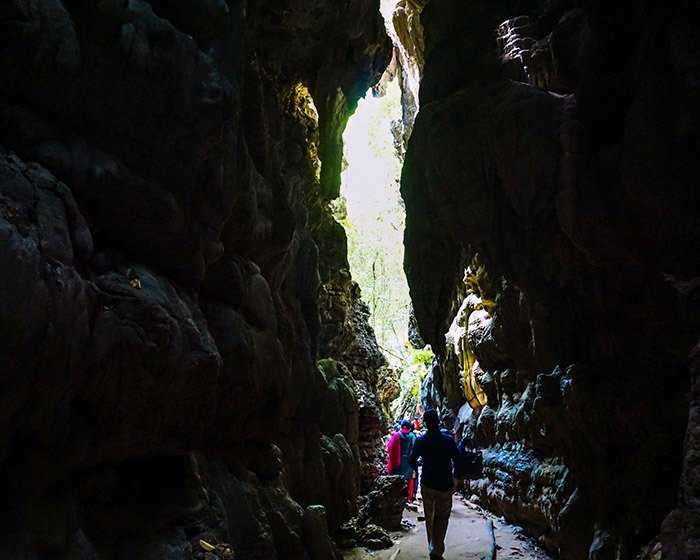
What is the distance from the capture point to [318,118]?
15578 millimetres

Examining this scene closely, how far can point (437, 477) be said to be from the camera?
7906 millimetres

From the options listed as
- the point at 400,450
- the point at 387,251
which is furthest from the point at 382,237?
the point at 400,450

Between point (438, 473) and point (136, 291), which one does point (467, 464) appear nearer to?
point (438, 473)

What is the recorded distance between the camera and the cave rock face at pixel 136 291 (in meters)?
3.73

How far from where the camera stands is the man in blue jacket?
7875 millimetres

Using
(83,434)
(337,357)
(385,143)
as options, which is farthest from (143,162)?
(385,143)

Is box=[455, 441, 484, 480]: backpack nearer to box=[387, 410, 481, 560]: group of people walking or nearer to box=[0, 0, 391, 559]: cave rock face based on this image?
box=[387, 410, 481, 560]: group of people walking

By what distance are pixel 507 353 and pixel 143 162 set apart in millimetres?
9416

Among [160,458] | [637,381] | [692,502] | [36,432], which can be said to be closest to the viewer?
[692,502]

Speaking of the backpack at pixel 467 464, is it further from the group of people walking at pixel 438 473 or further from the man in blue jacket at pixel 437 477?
the man in blue jacket at pixel 437 477

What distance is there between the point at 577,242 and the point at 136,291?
20.1ft

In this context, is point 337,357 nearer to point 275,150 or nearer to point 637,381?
Answer: point 275,150

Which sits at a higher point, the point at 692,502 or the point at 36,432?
the point at 36,432

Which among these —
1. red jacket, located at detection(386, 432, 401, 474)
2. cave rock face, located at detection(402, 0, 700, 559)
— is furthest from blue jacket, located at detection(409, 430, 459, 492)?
red jacket, located at detection(386, 432, 401, 474)
